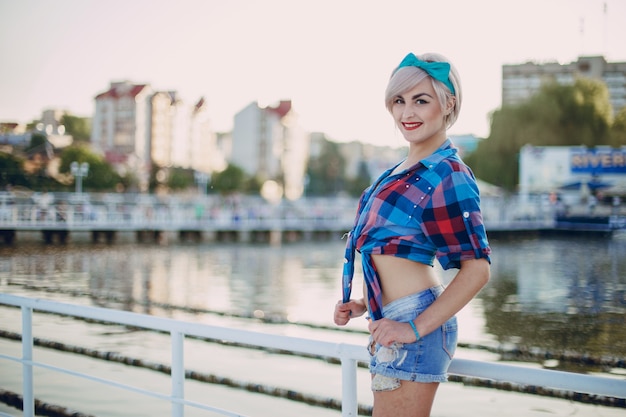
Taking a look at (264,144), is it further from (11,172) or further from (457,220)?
(457,220)

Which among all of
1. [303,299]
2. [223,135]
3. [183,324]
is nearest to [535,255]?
[303,299]

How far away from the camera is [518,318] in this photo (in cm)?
1152

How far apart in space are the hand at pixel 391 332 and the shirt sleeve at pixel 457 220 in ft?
0.70

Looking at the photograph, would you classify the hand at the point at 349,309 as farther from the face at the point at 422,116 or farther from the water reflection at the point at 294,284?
the water reflection at the point at 294,284

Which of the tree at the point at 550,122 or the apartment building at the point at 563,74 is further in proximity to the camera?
the apartment building at the point at 563,74

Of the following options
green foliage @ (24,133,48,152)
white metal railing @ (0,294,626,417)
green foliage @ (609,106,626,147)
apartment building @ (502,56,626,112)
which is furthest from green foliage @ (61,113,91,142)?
white metal railing @ (0,294,626,417)

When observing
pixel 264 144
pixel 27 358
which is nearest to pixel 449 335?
pixel 27 358

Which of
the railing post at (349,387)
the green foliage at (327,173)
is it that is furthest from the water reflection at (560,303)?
the green foliage at (327,173)

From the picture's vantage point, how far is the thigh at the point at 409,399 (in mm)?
1804

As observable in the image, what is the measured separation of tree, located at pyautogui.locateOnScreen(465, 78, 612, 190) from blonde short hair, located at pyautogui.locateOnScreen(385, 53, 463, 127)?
171ft

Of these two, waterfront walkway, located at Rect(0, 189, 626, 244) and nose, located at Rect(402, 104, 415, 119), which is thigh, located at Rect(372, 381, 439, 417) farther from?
waterfront walkway, located at Rect(0, 189, 626, 244)

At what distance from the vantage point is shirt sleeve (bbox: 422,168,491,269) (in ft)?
5.69

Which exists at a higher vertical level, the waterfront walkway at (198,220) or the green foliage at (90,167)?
the green foliage at (90,167)

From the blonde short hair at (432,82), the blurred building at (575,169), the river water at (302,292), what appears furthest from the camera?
the blurred building at (575,169)
